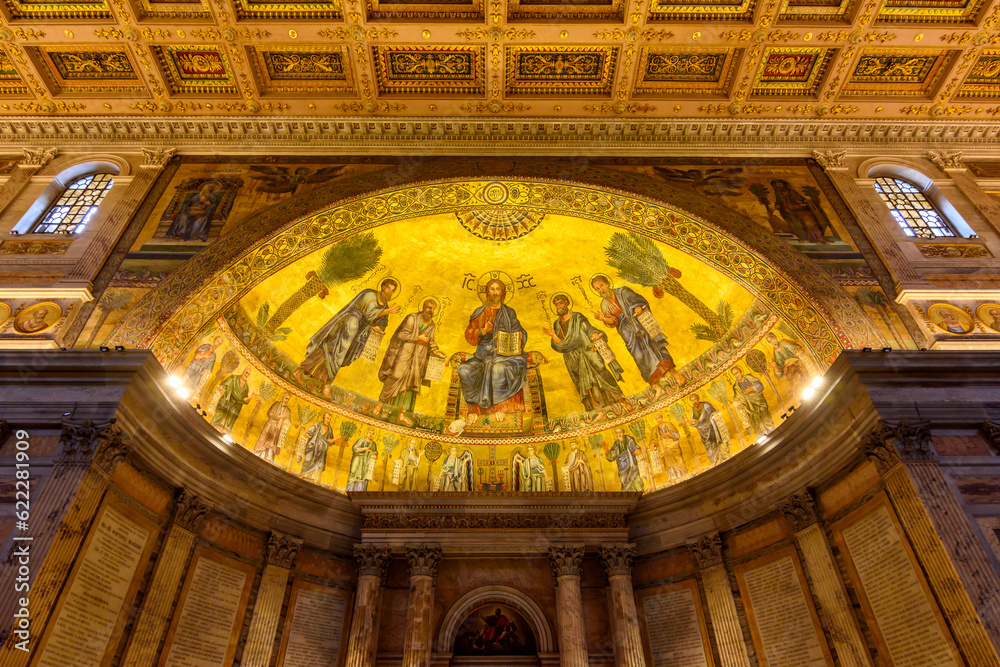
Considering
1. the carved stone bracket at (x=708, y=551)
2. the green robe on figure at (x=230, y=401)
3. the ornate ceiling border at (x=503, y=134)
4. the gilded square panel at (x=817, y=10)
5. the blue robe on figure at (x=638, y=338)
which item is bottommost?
the carved stone bracket at (x=708, y=551)

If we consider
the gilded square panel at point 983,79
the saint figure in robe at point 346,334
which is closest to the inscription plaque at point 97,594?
the saint figure in robe at point 346,334

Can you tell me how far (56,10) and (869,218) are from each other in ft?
58.4

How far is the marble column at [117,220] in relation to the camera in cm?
1045

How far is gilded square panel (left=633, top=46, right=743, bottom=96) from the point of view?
41.1 ft

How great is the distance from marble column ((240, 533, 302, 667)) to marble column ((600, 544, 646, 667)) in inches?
276

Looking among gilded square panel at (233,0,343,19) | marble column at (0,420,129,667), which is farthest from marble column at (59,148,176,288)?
gilded square panel at (233,0,343,19)

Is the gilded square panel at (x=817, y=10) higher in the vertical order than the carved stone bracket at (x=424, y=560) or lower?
higher

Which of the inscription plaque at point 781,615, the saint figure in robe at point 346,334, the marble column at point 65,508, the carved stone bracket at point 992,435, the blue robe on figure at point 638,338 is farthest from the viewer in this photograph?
the blue robe on figure at point 638,338

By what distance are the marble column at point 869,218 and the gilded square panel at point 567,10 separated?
596 cm

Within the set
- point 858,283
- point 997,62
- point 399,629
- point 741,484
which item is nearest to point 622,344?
point 741,484

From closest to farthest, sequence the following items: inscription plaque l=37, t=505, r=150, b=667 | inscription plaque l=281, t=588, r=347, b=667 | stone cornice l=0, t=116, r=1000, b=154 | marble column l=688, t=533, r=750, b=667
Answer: inscription plaque l=37, t=505, r=150, b=667
marble column l=688, t=533, r=750, b=667
inscription plaque l=281, t=588, r=347, b=667
stone cornice l=0, t=116, r=1000, b=154

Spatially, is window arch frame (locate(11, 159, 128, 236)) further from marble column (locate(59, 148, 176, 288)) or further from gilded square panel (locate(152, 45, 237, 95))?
gilded square panel (locate(152, 45, 237, 95))

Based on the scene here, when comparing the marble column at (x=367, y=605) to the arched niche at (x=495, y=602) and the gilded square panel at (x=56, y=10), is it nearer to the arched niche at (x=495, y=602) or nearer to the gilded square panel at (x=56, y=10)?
the arched niche at (x=495, y=602)

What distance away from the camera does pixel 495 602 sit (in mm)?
12977
